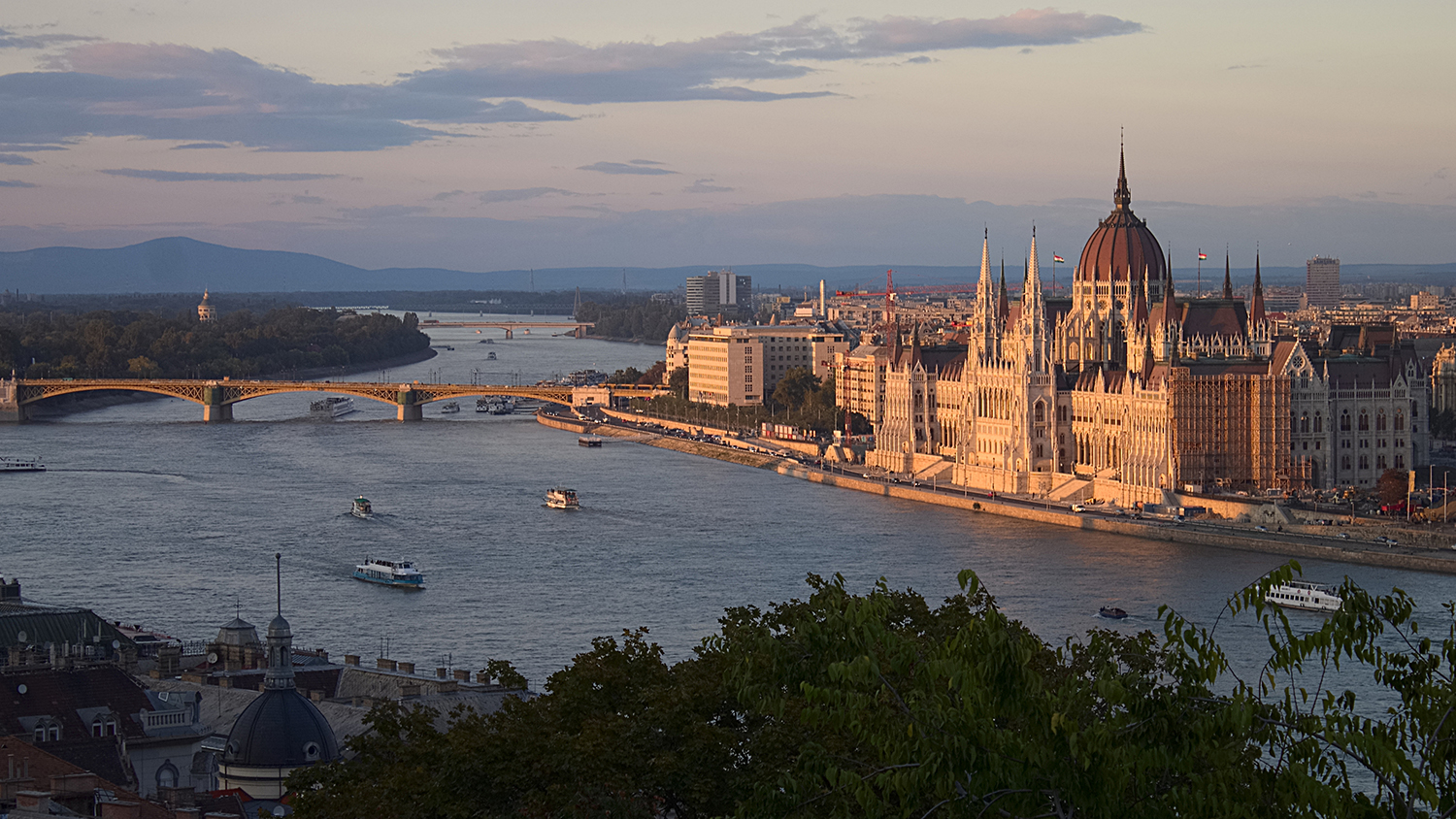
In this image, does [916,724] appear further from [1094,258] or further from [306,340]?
[306,340]

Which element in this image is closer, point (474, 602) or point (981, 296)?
point (474, 602)

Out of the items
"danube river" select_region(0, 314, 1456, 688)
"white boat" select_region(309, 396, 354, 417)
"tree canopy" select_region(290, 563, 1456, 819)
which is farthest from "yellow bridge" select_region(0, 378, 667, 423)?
"tree canopy" select_region(290, 563, 1456, 819)

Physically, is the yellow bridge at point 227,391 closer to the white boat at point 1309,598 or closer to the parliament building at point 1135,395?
the parliament building at point 1135,395

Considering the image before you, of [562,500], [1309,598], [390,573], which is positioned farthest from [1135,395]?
[390,573]

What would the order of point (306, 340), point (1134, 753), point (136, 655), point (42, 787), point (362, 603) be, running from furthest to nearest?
1. point (306, 340)
2. point (362, 603)
3. point (136, 655)
4. point (42, 787)
5. point (1134, 753)

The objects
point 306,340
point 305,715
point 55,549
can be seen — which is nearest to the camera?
point 305,715

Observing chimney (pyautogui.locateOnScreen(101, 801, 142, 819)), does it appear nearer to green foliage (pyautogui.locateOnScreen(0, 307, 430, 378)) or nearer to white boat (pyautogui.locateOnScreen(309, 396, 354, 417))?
white boat (pyautogui.locateOnScreen(309, 396, 354, 417))

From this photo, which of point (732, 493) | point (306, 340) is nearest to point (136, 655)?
point (732, 493)
